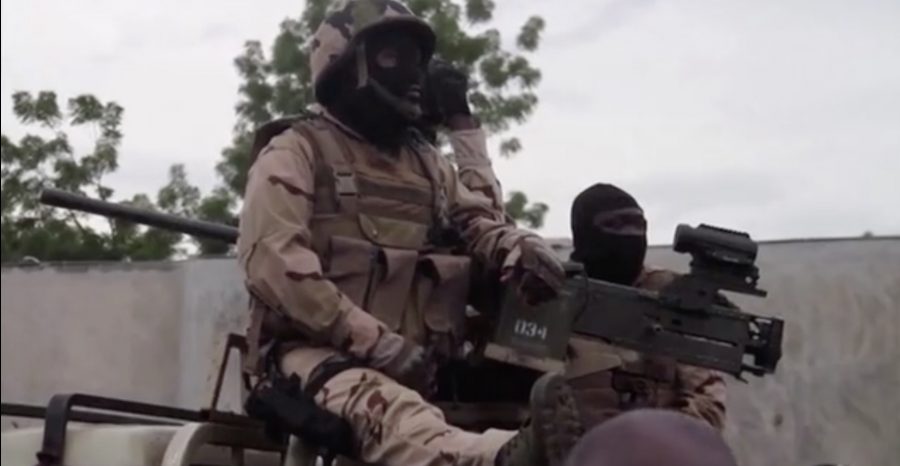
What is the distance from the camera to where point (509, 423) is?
4.95 meters

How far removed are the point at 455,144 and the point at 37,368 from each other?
545 inches

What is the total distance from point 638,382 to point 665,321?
0.96 feet

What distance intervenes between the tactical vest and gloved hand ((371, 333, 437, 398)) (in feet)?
0.73

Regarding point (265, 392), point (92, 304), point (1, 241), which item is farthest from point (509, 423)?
point (1, 241)

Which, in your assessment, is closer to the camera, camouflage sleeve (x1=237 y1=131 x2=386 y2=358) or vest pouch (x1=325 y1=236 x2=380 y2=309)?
camouflage sleeve (x1=237 y1=131 x2=386 y2=358)

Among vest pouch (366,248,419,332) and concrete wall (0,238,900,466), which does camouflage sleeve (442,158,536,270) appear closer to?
vest pouch (366,248,419,332)

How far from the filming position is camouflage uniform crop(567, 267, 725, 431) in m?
4.74

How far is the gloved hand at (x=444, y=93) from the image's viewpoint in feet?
17.3

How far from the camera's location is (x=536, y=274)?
445cm

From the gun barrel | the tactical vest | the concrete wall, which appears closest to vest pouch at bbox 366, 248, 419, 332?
the tactical vest

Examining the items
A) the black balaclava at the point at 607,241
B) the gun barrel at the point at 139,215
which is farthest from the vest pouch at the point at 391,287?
the gun barrel at the point at 139,215

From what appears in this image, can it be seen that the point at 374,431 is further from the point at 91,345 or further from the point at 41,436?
the point at 91,345

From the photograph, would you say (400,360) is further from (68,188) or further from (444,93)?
(68,188)

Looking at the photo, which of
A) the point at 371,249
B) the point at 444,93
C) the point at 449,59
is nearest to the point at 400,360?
the point at 371,249
